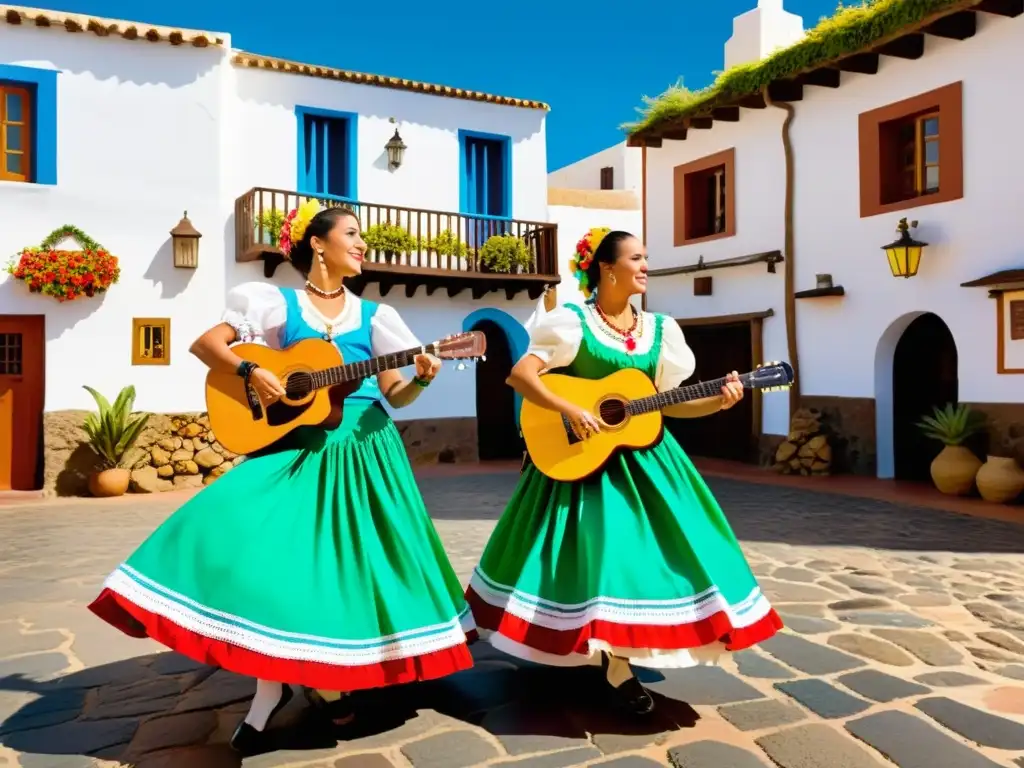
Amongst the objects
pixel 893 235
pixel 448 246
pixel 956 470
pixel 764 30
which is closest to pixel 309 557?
pixel 956 470

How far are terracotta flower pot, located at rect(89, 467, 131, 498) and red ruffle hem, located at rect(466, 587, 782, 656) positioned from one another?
27.3 ft

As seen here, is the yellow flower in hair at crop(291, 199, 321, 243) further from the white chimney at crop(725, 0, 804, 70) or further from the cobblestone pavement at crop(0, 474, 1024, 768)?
the white chimney at crop(725, 0, 804, 70)

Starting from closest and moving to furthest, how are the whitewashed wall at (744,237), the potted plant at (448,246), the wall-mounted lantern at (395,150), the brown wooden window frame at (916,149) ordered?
the brown wooden window frame at (916,149) < the whitewashed wall at (744,237) < the wall-mounted lantern at (395,150) < the potted plant at (448,246)

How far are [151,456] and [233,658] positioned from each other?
876 centimetres

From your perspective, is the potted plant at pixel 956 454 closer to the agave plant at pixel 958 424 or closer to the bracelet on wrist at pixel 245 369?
the agave plant at pixel 958 424

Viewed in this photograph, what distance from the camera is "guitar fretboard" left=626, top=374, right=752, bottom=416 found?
10.2 ft

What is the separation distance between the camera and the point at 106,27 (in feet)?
34.3

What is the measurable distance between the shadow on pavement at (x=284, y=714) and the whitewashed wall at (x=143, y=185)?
7.79 metres

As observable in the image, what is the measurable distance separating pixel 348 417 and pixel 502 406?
11.6m

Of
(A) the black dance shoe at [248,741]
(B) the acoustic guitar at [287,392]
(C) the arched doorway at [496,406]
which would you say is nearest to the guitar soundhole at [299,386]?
(B) the acoustic guitar at [287,392]

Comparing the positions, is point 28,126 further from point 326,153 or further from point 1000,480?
point 1000,480

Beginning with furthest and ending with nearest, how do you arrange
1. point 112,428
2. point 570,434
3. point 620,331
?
point 112,428 < point 620,331 < point 570,434

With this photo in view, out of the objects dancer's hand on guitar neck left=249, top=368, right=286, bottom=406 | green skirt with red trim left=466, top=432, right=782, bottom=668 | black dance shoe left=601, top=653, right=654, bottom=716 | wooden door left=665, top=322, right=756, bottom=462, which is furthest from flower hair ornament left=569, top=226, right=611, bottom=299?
wooden door left=665, top=322, right=756, bottom=462

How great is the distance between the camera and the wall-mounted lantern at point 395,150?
41.6 ft
